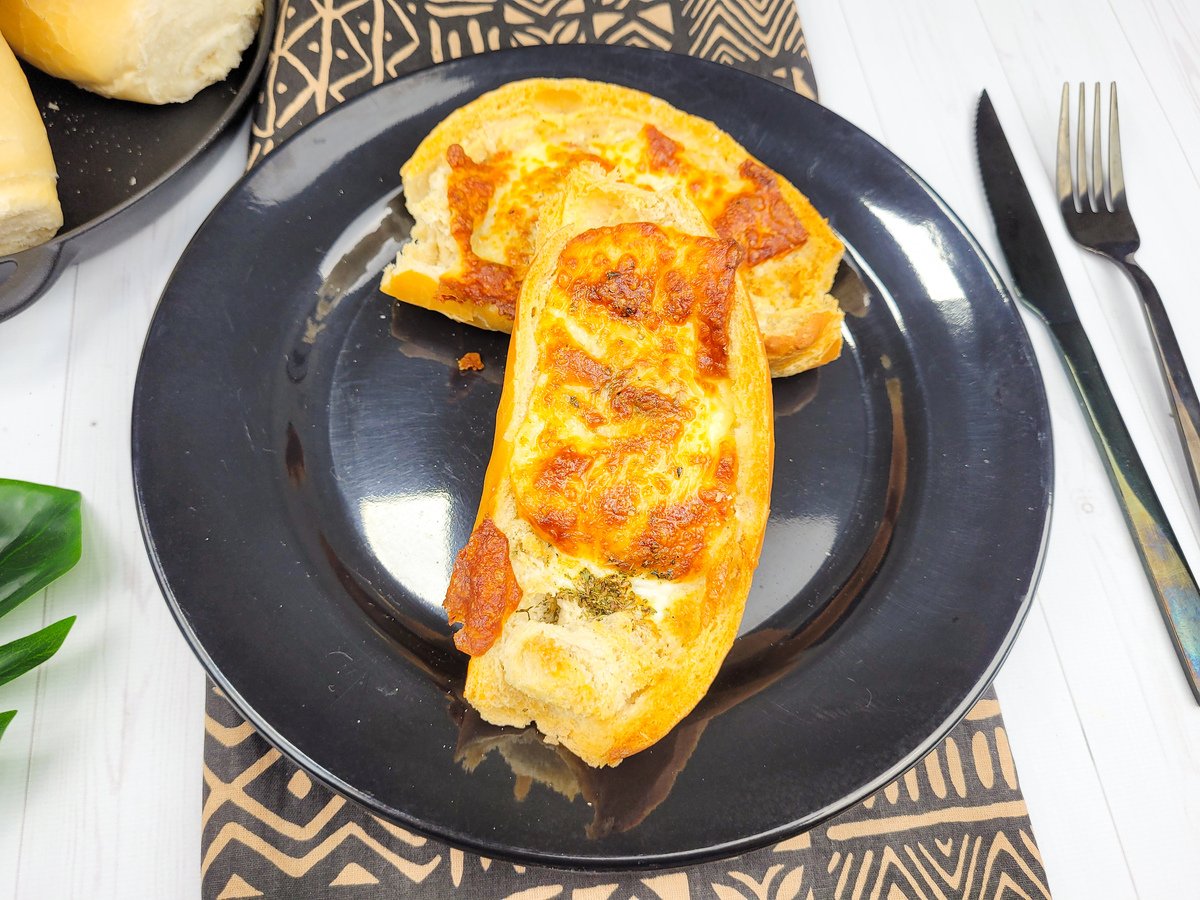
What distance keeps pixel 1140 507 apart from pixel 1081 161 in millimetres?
1176

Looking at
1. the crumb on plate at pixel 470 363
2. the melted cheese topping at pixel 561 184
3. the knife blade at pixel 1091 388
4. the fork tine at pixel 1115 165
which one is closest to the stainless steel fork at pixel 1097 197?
the fork tine at pixel 1115 165

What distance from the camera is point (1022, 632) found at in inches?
94.0

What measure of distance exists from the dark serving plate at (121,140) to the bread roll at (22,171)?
95 mm

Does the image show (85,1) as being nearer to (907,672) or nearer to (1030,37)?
(907,672)

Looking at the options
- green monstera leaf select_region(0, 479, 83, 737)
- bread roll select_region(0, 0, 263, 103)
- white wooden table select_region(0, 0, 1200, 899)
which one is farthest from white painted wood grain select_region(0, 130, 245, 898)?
bread roll select_region(0, 0, 263, 103)

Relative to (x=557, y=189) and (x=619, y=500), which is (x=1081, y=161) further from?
(x=619, y=500)

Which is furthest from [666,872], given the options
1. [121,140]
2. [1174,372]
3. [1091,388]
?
[121,140]

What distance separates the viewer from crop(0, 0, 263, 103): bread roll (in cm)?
223

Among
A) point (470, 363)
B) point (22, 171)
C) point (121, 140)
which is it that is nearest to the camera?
point (22, 171)

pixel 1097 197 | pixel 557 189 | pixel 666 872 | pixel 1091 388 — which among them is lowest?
pixel 666 872

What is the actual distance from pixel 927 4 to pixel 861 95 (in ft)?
1.75

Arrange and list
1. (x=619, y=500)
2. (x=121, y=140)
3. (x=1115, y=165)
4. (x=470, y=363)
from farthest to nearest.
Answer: (x=1115, y=165), (x=121, y=140), (x=470, y=363), (x=619, y=500)

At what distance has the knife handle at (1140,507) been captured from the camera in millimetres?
2322

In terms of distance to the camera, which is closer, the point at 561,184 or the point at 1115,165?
the point at 561,184
